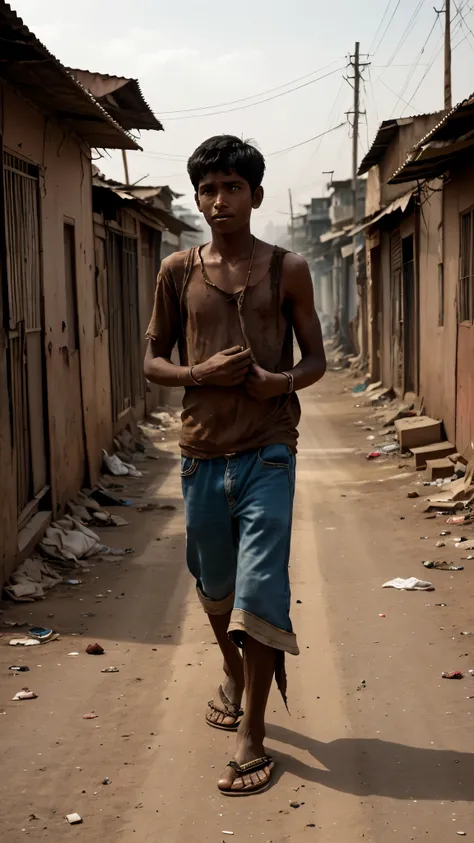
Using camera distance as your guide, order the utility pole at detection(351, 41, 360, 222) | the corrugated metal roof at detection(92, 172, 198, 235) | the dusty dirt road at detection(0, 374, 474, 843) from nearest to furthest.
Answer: the dusty dirt road at detection(0, 374, 474, 843), the corrugated metal roof at detection(92, 172, 198, 235), the utility pole at detection(351, 41, 360, 222)

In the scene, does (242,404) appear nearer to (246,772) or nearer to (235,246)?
(235,246)

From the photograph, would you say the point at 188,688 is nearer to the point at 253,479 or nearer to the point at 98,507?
the point at 253,479

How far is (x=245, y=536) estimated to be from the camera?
3.61 metres

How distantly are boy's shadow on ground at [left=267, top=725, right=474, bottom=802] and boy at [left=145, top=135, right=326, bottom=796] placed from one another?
0.23 m

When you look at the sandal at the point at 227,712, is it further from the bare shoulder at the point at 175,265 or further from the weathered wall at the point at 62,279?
the weathered wall at the point at 62,279

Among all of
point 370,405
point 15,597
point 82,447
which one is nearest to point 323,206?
point 370,405

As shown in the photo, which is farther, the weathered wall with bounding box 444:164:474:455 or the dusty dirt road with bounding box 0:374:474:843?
the weathered wall with bounding box 444:164:474:455

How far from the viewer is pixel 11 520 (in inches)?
255

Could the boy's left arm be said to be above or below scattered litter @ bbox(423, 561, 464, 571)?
above

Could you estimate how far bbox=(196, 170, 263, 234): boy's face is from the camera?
→ 3588 mm

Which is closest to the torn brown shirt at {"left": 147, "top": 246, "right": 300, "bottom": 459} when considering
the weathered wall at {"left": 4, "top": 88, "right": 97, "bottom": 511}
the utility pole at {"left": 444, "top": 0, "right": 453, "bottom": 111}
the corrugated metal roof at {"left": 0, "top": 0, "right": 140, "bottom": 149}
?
the corrugated metal roof at {"left": 0, "top": 0, "right": 140, "bottom": 149}

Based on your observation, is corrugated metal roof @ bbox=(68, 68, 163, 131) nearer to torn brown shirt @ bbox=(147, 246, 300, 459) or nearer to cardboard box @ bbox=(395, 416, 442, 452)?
cardboard box @ bbox=(395, 416, 442, 452)

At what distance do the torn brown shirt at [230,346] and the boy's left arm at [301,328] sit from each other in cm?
4

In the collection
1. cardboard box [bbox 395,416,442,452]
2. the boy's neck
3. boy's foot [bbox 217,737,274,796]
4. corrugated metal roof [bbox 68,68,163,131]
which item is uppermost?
corrugated metal roof [bbox 68,68,163,131]
